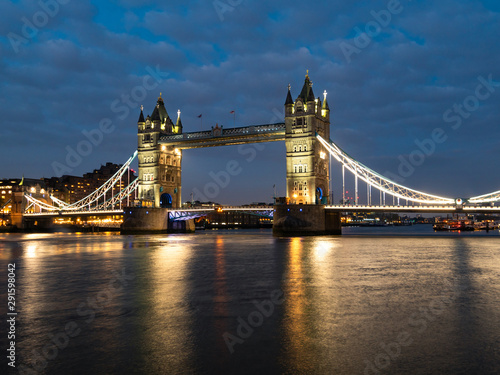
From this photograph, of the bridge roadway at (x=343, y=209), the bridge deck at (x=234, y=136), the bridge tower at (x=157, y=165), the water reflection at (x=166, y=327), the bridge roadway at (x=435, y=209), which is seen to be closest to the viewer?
the water reflection at (x=166, y=327)

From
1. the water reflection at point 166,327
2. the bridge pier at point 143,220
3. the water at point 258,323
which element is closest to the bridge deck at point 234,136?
A: the bridge pier at point 143,220

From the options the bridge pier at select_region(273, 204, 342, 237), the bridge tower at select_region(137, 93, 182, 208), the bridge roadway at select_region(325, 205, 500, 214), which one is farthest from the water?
the bridge tower at select_region(137, 93, 182, 208)

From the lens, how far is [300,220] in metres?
59.4

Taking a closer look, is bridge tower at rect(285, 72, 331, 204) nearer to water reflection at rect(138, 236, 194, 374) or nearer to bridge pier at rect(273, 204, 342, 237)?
bridge pier at rect(273, 204, 342, 237)

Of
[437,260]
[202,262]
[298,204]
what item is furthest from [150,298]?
[298,204]

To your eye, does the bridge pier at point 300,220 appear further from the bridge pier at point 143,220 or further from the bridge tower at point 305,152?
the bridge pier at point 143,220

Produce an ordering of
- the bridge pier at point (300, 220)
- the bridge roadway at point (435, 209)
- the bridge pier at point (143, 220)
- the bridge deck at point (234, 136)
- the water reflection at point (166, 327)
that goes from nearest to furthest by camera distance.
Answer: the water reflection at point (166, 327) → the bridge roadway at point (435, 209) → the bridge pier at point (300, 220) → the bridge deck at point (234, 136) → the bridge pier at point (143, 220)

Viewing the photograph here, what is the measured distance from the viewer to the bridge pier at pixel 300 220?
195ft

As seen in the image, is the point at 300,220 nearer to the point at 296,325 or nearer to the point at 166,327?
the point at 296,325

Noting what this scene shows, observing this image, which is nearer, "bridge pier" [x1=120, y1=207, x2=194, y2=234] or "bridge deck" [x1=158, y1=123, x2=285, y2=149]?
"bridge deck" [x1=158, y1=123, x2=285, y2=149]

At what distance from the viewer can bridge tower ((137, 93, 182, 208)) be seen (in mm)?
76625

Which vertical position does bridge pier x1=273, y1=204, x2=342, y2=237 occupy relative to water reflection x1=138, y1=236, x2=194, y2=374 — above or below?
above

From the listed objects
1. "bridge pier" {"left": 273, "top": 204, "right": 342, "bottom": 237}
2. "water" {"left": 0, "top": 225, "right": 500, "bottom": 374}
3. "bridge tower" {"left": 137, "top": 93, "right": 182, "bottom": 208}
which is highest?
"bridge tower" {"left": 137, "top": 93, "right": 182, "bottom": 208}

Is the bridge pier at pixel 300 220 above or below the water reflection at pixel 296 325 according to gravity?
above
